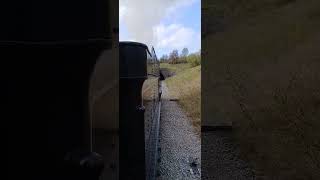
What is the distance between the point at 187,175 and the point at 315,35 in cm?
181

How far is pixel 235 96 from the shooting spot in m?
2.13

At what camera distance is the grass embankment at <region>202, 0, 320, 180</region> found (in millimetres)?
2059

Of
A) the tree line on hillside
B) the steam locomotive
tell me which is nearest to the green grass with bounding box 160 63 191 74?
the tree line on hillside

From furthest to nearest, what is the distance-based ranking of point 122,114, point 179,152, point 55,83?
point 179,152 < point 122,114 < point 55,83

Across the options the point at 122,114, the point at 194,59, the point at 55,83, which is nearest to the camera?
the point at 55,83

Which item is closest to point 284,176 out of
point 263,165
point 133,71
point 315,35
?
point 263,165

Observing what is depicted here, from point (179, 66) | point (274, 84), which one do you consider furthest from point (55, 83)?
point (179, 66)

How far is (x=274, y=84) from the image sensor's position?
6.91ft

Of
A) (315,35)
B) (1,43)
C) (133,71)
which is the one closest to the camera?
(1,43)

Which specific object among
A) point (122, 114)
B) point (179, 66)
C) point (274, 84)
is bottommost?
point (122, 114)

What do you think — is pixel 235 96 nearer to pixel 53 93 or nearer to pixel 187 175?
pixel 53 93

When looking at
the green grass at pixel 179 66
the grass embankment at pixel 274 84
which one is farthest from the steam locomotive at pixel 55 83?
the green grass at pixel 179 66

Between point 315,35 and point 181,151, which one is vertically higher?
point 315,35

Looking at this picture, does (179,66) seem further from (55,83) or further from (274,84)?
(55,83)
